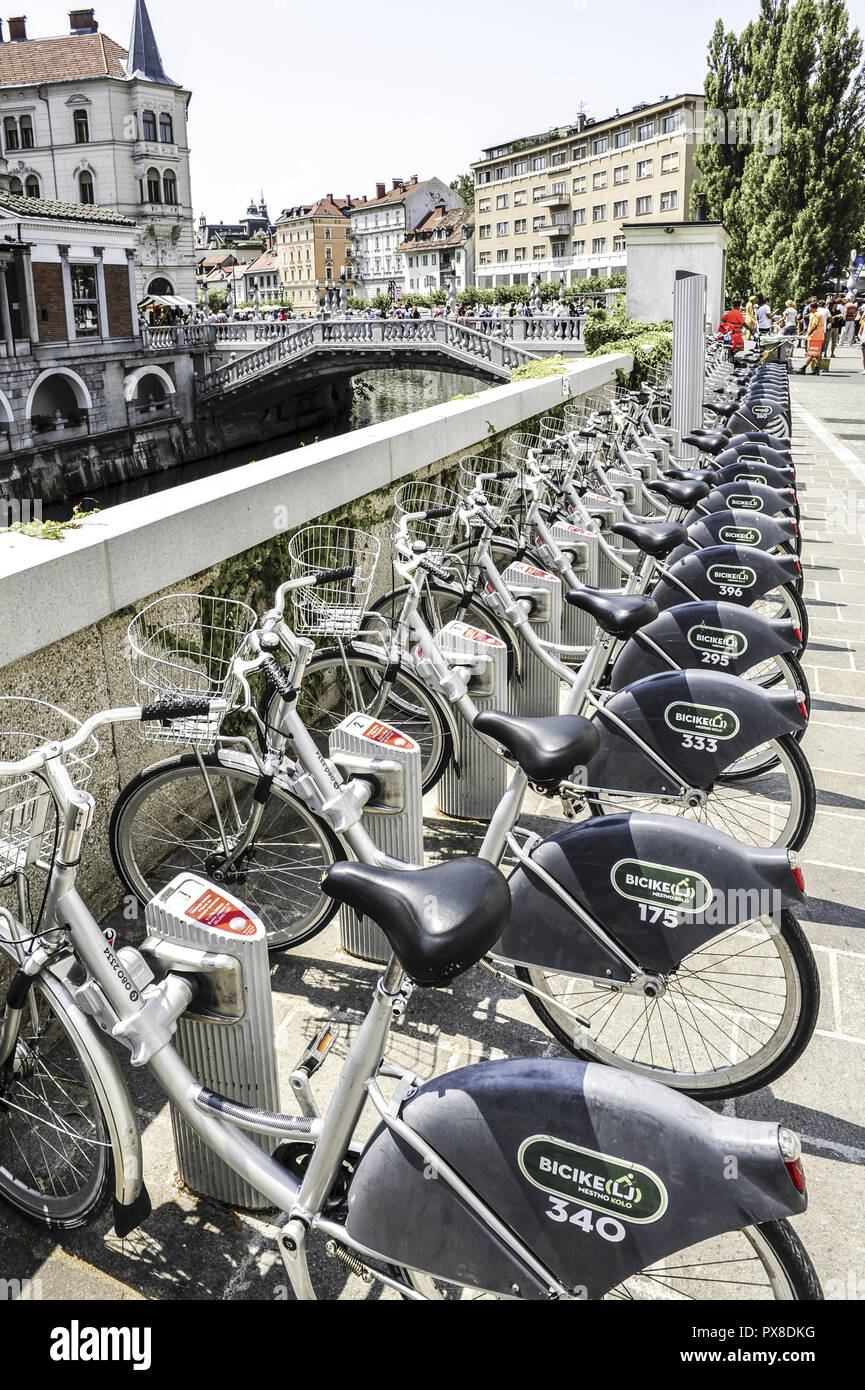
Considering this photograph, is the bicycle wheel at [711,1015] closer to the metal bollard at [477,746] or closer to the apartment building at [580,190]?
the metal bollard at [477,746]

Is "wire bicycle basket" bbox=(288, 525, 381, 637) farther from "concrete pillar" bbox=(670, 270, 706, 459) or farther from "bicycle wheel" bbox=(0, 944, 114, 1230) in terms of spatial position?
"concrete pillar" bbox=(670, 270, 706, 459)

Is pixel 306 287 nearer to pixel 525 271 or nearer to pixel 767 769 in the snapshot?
pixel 525 271

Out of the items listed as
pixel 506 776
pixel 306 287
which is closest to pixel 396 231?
pixel 306 287

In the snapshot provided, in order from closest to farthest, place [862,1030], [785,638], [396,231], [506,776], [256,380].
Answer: [862,1030] < [785,638] < [506,776] < [256,380] < [396,231]

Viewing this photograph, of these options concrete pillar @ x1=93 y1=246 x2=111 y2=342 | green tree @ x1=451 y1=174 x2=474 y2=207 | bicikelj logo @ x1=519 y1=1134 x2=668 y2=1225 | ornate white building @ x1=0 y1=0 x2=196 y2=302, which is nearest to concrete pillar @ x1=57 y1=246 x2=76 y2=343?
concrete pillar @ x1=93 y1=246 x2=111 y2=342

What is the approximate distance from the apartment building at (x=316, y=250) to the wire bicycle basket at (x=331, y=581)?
384ft

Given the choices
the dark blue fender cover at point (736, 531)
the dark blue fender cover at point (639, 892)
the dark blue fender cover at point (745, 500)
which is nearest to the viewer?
the dark blue fender cover at point (639, 892)

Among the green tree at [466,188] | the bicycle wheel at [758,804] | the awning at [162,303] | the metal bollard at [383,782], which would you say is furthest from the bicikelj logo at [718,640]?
the green tree at [466,188]

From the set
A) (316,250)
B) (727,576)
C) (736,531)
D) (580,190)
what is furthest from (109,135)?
(727,576)

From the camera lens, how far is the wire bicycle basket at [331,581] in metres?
3.84

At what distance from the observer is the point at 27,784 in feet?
9.19

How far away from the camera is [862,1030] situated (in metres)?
3.03

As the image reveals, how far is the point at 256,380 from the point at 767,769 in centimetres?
4842

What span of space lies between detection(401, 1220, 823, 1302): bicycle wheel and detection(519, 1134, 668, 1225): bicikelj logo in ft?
0.48
